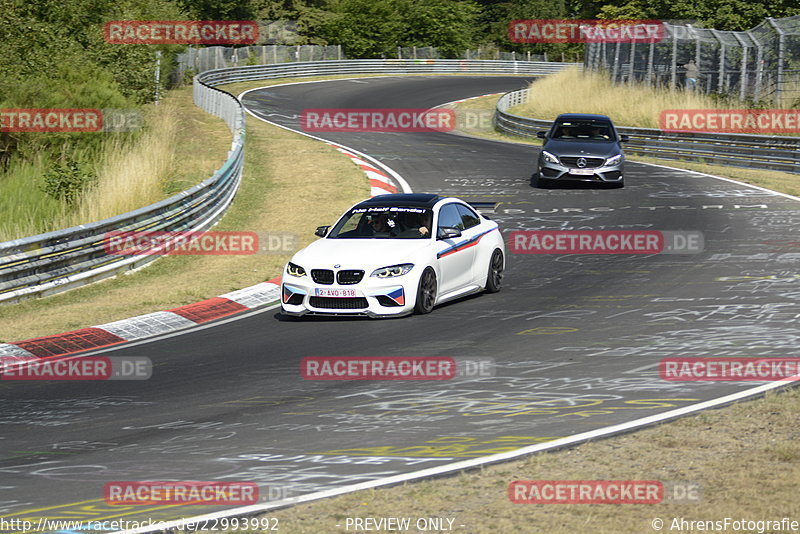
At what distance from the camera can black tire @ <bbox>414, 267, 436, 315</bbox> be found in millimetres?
13445

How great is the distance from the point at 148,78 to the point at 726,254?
2705 centimetres

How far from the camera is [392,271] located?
13203 millimetres

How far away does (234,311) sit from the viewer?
1477cm

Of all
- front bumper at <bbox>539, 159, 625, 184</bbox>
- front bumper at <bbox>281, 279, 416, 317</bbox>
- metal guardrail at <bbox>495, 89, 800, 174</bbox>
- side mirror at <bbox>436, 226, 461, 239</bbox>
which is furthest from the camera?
metal guardrail at <bbox>495, 89, 800, 174</bbox>

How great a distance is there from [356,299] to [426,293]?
92 centimetres

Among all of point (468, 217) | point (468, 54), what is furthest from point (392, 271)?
point (468, 54)

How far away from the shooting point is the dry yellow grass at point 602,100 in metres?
38.4

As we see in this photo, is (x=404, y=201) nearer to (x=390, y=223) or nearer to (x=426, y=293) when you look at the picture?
(x=390, y=223)

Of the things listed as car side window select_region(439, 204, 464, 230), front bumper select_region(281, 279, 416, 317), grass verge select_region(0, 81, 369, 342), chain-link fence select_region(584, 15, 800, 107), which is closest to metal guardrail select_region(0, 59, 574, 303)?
grass verge select_region(0, 81, 369, 342)

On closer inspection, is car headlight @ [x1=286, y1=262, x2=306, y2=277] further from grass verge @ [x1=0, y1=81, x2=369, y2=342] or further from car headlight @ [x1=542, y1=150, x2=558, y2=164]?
car headlight @ [x1=542, y1=150, x2=558, y2=164]

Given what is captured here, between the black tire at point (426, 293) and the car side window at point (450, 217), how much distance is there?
0.95m

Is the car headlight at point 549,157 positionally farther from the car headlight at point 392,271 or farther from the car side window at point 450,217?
the car headlight at point 392,271

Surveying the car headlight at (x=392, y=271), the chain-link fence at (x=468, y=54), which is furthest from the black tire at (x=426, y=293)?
the chain-link fence at (x=468, y=54)

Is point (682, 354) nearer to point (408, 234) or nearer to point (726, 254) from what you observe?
point (408, 234)
